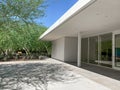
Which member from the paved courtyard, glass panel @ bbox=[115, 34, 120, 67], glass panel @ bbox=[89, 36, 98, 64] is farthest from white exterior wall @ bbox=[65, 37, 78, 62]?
the paved courtyard

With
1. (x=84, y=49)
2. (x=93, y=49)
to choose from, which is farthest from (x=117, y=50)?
(x=84, y=49)

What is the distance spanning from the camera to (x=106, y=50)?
11852 mm

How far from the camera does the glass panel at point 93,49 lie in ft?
43.5

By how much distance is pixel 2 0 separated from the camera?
7.42m

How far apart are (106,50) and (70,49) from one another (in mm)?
5474

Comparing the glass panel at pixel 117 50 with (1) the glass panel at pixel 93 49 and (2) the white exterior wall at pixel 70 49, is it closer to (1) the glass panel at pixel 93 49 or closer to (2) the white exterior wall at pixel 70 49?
(1) the glass panel at pixel 93 49

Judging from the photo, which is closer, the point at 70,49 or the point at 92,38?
the point at 92,38

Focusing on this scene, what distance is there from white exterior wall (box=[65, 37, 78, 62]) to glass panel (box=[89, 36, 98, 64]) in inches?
113

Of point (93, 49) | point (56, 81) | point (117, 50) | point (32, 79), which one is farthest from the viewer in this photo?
point (93, 49)

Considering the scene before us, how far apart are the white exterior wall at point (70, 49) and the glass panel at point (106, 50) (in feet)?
15.9

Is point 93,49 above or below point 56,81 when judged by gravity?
above

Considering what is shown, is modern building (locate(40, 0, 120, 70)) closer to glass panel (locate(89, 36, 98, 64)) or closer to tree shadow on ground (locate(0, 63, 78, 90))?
A: glass panel (locate(89, 36, 98, 64))

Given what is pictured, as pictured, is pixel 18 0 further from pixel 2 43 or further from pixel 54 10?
pixel 2 43

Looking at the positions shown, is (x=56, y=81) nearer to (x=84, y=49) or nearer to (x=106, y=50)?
(x=106, y=50)
